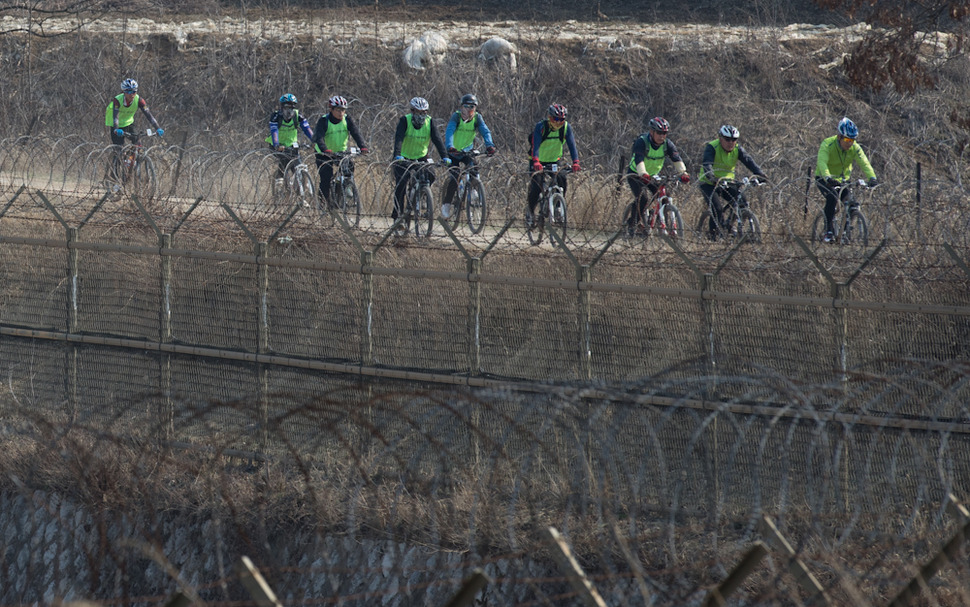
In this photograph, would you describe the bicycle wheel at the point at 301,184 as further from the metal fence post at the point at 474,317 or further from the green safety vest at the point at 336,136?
the metal fence post at the point at 474,317

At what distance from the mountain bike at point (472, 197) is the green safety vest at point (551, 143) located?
2.63 ft

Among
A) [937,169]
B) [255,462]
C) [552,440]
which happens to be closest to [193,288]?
[255,462]

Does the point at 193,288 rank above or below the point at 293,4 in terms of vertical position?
below

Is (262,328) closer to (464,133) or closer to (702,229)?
(702,229)

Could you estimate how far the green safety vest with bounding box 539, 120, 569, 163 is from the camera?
44.5 ft

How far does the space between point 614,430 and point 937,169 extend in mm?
13885

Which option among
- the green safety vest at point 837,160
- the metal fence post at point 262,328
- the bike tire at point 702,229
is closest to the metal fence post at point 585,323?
the metal fence post at point 262,328

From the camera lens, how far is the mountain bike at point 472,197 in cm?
1305

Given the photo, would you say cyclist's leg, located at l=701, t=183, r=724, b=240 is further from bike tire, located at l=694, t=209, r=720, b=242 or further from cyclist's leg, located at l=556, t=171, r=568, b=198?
cyclist's leg, located at l=556, t=171, r=568, b=198

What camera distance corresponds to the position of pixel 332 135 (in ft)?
47.3

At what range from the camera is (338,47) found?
2866 centimetres

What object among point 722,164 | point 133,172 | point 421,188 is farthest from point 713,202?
point 133,172

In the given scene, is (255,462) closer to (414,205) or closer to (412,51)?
(414,205)

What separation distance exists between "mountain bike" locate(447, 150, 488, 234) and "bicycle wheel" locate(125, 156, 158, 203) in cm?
413
